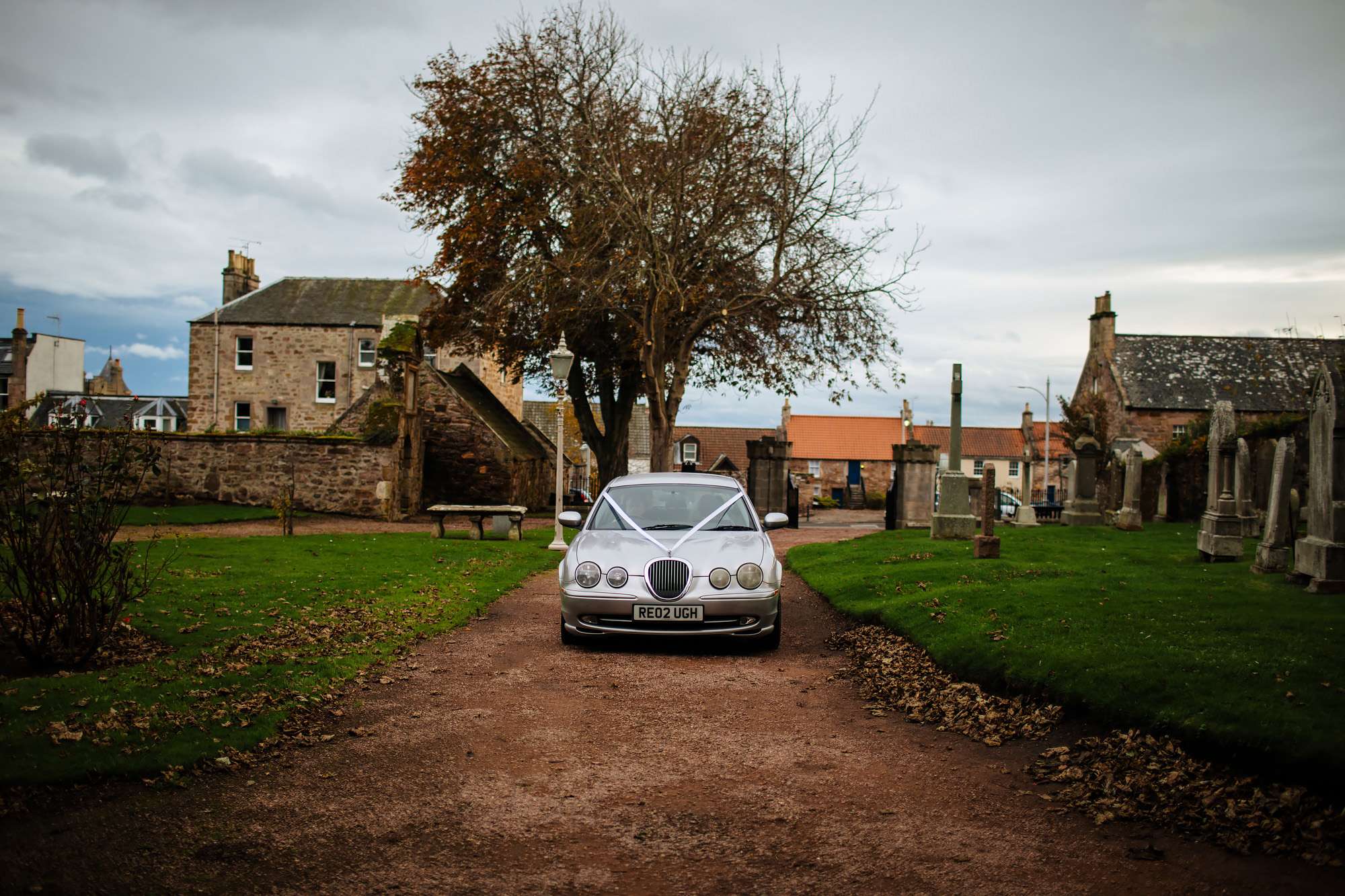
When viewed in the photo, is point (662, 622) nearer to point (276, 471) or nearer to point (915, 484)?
point (915, 484)

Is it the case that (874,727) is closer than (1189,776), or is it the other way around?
(1189,776)

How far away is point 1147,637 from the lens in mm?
7355

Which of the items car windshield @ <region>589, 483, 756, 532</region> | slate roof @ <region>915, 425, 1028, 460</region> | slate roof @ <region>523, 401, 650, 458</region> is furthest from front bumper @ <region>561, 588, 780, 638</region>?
slate roof @ <region>915, 425, 1028, 460</region>

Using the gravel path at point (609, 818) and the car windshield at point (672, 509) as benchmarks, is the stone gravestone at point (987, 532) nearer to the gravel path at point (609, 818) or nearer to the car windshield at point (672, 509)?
the car windshield at point (672, 509)

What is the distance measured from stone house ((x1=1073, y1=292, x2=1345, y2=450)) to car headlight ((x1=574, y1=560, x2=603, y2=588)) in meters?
46.0

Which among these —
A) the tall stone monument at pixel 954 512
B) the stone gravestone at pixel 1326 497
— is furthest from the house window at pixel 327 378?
the stone gravestone at pixel 1326 497

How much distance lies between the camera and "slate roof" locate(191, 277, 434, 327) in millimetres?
45125

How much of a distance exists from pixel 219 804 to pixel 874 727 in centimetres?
407

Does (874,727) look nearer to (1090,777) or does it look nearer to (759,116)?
(1090,777)

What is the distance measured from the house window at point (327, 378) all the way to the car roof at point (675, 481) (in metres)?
37.4

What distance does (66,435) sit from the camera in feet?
23.7

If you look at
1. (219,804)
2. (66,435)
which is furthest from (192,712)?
(66,435)

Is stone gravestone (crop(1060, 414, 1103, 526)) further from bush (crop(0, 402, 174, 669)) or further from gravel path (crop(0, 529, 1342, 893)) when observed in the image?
bush (crop(0, 402, 174, 669))

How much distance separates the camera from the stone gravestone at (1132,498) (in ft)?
72.2
